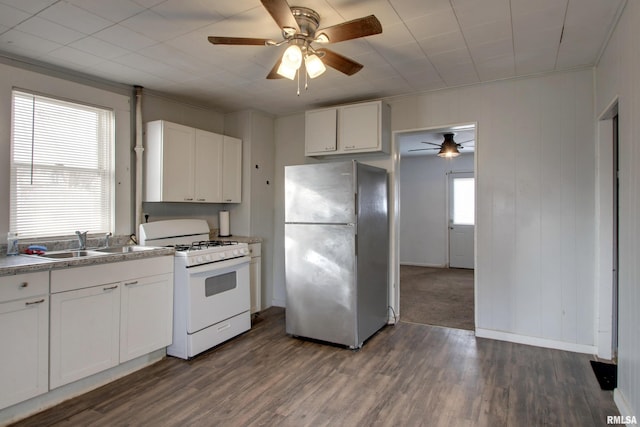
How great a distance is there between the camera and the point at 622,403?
219 centimetres

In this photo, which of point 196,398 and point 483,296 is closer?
point 196,398

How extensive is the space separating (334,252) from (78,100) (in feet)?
8.68

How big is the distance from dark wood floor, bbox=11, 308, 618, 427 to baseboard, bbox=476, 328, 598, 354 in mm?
78

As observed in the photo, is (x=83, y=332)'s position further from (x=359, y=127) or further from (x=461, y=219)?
(x=461, y=219)

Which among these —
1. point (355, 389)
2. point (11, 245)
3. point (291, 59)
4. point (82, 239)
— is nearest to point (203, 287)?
point (82, 239)

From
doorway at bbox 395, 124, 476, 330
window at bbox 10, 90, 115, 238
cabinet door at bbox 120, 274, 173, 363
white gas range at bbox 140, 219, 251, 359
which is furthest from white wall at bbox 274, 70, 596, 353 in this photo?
window at bbox 10, 90, 115, 238

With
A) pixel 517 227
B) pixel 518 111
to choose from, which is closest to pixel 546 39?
pixel 518 111

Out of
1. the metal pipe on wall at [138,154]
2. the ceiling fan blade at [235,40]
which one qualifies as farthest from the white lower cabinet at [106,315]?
the ceiling fan blade at [235,40]

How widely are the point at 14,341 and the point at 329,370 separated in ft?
6.92

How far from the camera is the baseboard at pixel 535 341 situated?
10.3 feet

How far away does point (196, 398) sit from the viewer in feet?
8.04

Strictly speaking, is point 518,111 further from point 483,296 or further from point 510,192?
point 483,296

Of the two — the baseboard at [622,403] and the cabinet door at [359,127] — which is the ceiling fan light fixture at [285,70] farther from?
the baseboard at [622,403]

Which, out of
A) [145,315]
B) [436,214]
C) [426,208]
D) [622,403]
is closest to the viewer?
[622,403]
